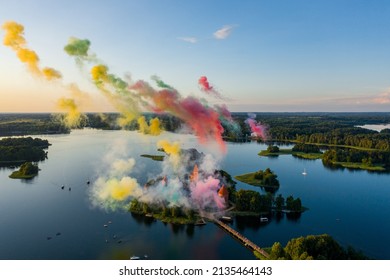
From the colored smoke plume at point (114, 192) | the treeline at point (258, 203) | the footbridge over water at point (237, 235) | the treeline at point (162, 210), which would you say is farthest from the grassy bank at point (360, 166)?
the colored smoke plume at point (114, 192)

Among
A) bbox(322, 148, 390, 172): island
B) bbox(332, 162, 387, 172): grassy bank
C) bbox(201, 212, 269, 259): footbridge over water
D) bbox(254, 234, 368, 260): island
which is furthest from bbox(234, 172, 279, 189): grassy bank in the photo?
bbox(254, 234, 368, 260): island

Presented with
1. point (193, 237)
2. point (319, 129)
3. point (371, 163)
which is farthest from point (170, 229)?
point (319, 129)

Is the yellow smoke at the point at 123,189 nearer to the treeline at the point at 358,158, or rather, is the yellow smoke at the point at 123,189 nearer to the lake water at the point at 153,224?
the lake water at the point at 153,224

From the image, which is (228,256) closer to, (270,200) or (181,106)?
(270,200)

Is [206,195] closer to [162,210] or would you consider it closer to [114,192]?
[162,210]

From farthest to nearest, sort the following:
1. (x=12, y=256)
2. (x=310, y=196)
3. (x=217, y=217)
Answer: (x=310, y=196) < (x=217, y=217) < (x=12, y=256)

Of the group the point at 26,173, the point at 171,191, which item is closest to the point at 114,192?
the point at 171,191
